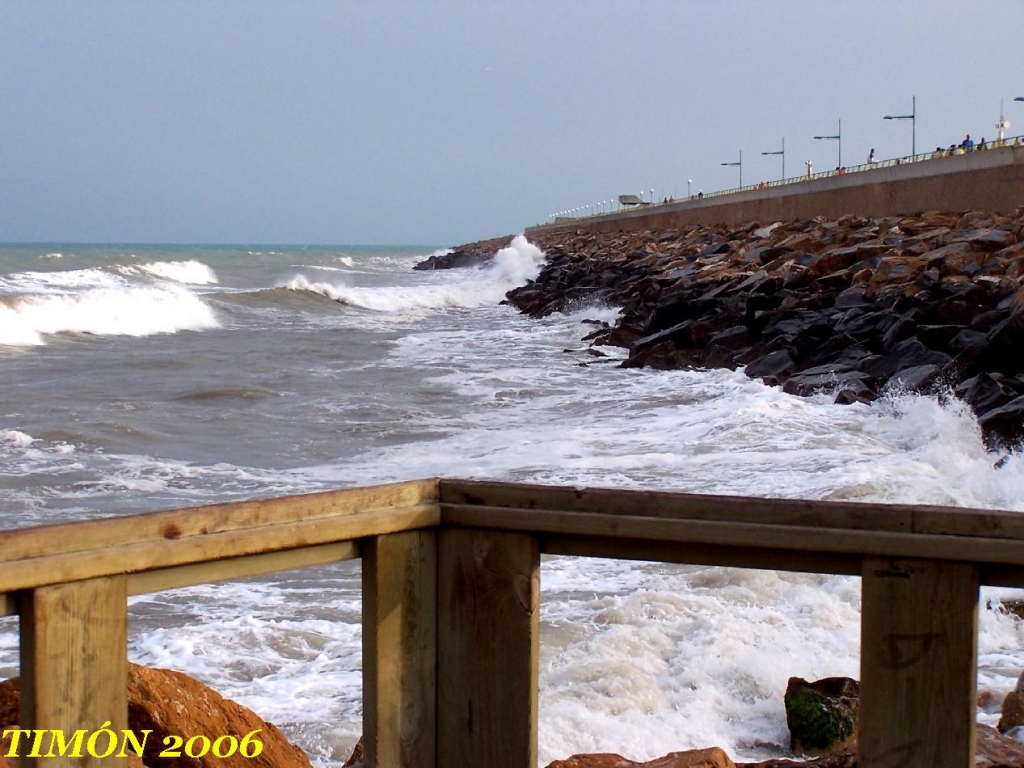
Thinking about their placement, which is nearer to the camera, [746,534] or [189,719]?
[746,534]

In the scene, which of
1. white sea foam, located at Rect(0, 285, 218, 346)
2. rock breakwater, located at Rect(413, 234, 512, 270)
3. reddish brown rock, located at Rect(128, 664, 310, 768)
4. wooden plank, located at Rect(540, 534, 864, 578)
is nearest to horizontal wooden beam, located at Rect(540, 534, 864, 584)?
wooden plank, located at Rect(540, 534, 864, 578)

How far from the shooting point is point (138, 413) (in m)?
13.4

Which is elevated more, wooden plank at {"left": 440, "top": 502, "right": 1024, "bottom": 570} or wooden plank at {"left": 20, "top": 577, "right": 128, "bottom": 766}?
wooden plank at {"left": 440, "top": 502, "right": 1024, "bottom": 570}

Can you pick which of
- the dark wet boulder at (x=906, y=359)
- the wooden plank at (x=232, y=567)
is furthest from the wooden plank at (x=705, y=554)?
the dark wet boulder at (x=906, y=359)

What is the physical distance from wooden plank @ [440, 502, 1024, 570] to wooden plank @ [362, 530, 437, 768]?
12 cm

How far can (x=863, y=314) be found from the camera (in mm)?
15094

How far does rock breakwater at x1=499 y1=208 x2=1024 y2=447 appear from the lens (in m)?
11.6

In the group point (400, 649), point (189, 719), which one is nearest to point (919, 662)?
point (400, 649)

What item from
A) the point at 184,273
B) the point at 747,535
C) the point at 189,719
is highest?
the point at 184,273

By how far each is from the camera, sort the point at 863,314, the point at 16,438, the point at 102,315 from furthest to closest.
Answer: the point at 102,315 < the point at 863,314 < the point at 16,438

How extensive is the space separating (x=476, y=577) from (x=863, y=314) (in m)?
13.4

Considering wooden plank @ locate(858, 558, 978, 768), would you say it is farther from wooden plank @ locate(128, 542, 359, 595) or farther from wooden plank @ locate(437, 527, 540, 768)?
wooden plank @ locate(128, 542, 359, 595)

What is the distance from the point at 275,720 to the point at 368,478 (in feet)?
16.3

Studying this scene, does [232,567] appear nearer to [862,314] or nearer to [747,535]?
[747,535]
